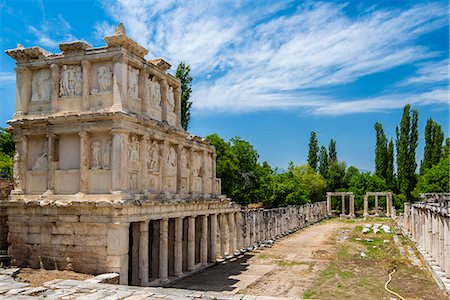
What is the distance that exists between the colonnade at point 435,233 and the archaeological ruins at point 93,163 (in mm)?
12268

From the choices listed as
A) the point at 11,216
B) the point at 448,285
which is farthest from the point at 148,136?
the point at 448,285

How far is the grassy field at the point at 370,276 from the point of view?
18.5 metres

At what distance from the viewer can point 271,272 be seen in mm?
23469

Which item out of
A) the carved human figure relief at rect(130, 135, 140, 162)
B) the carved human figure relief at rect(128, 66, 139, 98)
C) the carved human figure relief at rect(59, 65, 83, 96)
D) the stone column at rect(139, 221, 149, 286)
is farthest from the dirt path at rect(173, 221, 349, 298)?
the carved human figure relief at rect(59, 65, 83, 96)

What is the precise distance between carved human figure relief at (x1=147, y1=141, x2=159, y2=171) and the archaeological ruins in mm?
72

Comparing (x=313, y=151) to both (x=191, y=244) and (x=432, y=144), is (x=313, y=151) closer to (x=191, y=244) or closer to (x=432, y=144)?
(x=432, y=144)

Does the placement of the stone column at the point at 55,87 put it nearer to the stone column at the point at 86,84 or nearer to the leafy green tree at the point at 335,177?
the stone column at the point at 86,84

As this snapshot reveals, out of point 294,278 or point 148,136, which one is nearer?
point 148,136

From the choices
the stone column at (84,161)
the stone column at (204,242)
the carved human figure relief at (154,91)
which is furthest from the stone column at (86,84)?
the stone column at (204,242)

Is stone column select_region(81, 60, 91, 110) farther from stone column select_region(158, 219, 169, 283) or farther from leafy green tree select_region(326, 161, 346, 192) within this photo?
leafy green tree select_region(326, 161, 346, 192)

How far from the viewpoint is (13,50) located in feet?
63.4

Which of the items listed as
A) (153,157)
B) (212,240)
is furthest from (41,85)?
(212,240)

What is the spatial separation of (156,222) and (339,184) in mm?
61818

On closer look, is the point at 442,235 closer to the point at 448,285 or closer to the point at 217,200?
the point at 448,285
